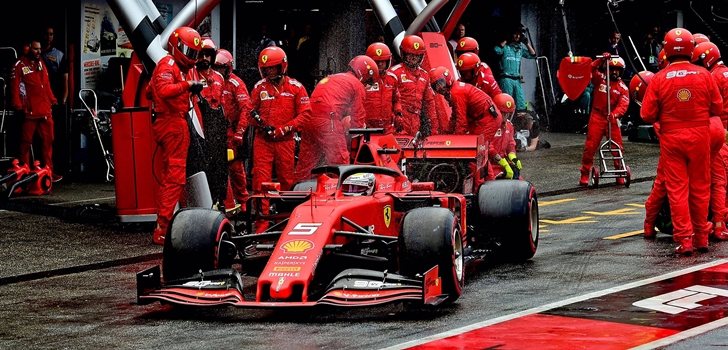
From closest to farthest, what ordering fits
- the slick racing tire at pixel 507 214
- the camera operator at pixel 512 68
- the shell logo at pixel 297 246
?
the shell logo at pixel 297 246
the slick racing tire at pixel 507 214
the camera operator at pixel 512 68

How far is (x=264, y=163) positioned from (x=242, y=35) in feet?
29.4

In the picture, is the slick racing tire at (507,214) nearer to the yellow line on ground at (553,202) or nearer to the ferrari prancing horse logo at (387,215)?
the ferrari prancing horse logo at (387,215)

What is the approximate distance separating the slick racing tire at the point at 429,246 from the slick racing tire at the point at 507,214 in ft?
6.70

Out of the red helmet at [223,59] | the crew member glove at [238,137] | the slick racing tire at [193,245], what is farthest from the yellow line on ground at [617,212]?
the slick racing tire at [193,245]

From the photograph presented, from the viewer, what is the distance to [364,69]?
52.5 feet

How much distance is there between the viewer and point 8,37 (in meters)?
21.4

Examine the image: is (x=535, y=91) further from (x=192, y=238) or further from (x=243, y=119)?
(x=192, y=238)

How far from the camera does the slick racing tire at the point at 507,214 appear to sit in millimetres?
12273

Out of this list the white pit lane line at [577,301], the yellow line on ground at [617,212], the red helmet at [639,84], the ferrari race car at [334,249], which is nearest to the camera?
the white pit lane line at [577,301]

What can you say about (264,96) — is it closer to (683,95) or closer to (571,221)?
(571,221)

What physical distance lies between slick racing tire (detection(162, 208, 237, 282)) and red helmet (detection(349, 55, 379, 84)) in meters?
5.52

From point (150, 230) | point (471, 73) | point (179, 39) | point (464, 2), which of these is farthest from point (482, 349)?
point (464, 2)

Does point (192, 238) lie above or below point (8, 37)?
below

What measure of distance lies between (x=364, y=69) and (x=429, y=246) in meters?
6.14
